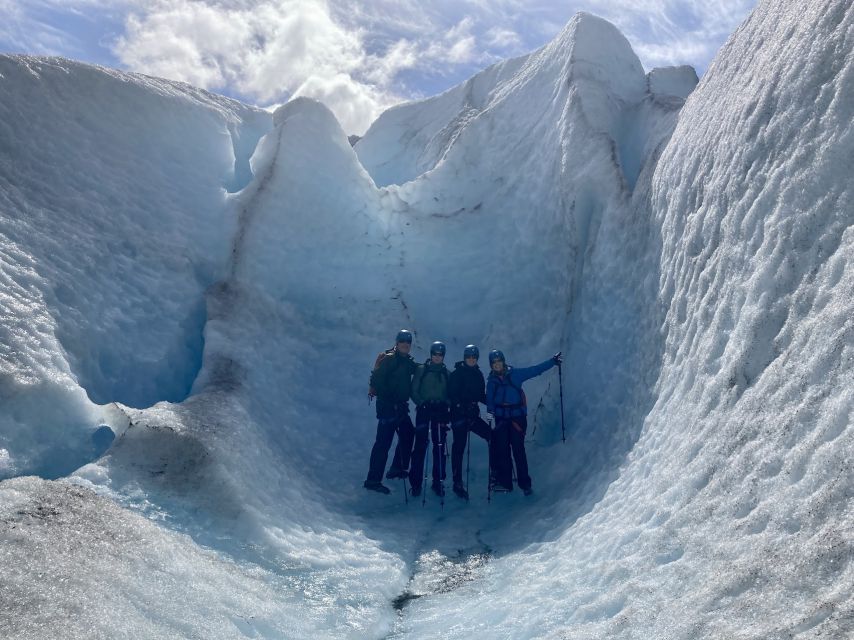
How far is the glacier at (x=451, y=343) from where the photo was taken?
592cm

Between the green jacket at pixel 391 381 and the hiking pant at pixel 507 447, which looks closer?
the hiking pant at pixel 507 447

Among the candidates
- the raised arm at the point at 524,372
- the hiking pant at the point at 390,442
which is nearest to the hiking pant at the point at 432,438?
the hiking pant at the point at 390,442

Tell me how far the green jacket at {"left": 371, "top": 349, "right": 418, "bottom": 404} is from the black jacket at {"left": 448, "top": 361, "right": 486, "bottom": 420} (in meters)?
0.63

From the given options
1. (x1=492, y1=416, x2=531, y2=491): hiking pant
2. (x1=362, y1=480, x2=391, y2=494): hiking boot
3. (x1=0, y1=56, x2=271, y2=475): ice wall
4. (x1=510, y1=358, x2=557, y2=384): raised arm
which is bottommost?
(x1=362, y1=480, x2=391, y2=494): hiking boot

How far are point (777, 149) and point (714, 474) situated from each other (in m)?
3.35

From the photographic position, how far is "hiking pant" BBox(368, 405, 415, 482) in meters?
10.9

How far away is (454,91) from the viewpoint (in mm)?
20625

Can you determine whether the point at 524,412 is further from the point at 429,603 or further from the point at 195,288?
the point at 195,288

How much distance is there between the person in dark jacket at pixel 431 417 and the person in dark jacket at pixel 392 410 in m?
0.20

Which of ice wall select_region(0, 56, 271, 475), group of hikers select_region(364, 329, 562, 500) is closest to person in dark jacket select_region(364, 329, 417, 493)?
group of hikers select_region(364, 329, 562, 500)

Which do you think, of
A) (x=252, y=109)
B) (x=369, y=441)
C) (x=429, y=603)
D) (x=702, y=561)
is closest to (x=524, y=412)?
(x=369, y=441)

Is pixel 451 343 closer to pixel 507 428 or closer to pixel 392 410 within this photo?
pixel 392 410

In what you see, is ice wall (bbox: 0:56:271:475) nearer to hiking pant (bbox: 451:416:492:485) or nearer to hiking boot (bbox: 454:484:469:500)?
hiking pant (bbox: 451:416:492:485)

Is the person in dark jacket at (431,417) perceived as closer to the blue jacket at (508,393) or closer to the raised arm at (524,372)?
the blue jacket at (508,393)
